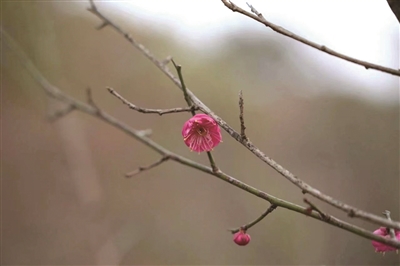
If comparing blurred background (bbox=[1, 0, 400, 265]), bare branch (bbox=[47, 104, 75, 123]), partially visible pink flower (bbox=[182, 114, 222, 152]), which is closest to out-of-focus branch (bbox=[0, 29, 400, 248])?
bare branch (bbox=[47, 104, 75, 123])

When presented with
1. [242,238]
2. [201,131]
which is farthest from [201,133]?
[242,238]

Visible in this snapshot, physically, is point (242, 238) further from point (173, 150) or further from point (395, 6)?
point (173, 150)

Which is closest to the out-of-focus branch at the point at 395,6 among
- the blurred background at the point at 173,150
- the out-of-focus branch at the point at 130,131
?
the out-of-focus branch at the point at 130,131

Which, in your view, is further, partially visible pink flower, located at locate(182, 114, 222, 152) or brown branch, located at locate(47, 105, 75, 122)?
partially visible pink flower, located at locate(182, 114, 222, 152)

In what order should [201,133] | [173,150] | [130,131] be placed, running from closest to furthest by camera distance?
[130,131], [201,133], [173,150]

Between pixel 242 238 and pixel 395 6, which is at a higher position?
pixel 395 6

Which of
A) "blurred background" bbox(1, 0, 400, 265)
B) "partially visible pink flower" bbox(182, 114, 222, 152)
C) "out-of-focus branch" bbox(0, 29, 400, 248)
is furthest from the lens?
"blurred background" bbox(1, 0, 400, 265)

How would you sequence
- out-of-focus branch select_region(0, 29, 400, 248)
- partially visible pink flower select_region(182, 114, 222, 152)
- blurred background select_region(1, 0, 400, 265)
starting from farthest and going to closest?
blurred background select_region(1, 0, 400, 265) → partially visible pink flower select_region(182, 114, 222, 152) → out-of-focus branch select_region(0, 29, 400, 248)

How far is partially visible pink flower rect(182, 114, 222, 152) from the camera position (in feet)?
1.64

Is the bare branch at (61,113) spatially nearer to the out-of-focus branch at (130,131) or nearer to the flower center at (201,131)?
the out-of-focus branch at (130,131)

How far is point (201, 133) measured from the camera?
1.69 ft

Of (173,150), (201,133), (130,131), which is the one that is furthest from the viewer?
(173,150)

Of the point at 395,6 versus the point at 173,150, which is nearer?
the point at 395,6

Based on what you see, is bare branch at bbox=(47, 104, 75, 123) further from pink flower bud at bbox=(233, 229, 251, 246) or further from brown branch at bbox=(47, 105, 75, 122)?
pink flower bud at bbox=(233, 229, 251, 246)
